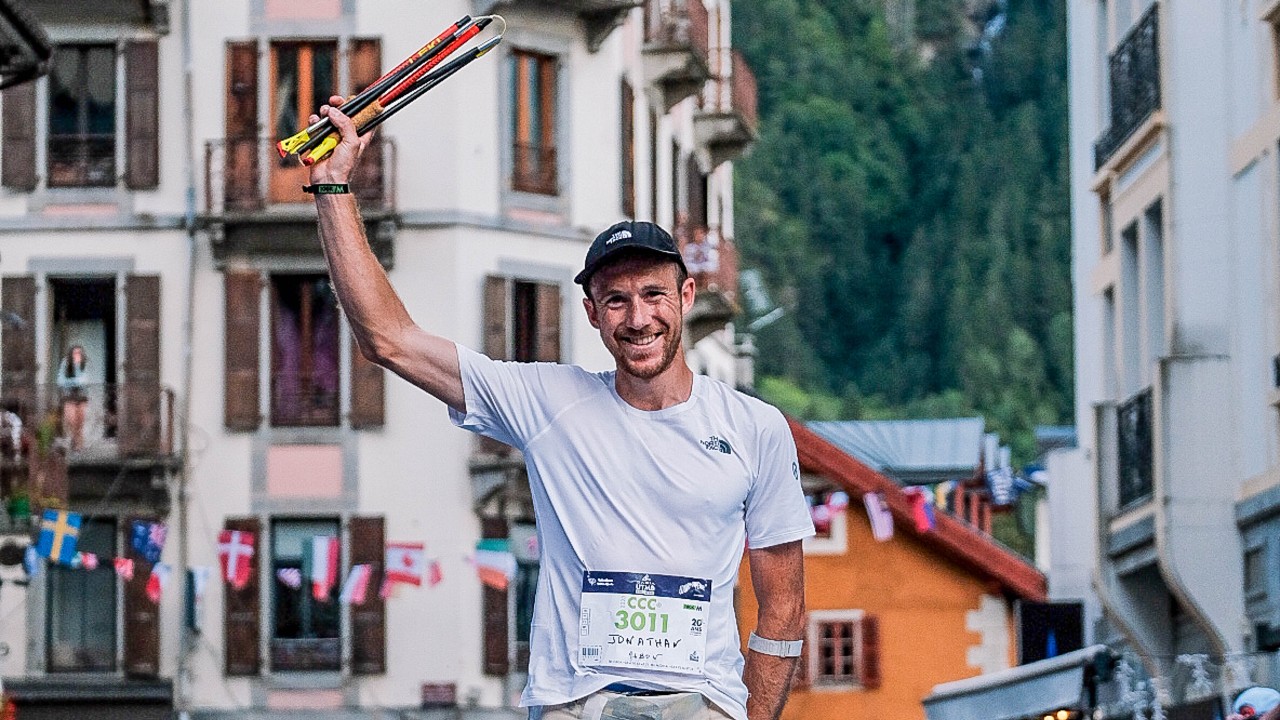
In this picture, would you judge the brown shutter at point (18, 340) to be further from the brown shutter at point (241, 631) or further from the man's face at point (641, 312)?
the man's face at point (641, 312)

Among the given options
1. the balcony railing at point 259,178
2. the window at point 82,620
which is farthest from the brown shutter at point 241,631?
the balcony railing at point 259,178

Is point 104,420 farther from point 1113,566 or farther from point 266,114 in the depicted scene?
point 1113,566

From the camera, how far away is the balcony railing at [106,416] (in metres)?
35.2

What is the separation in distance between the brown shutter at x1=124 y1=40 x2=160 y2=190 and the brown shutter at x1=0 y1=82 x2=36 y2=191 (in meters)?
1.20

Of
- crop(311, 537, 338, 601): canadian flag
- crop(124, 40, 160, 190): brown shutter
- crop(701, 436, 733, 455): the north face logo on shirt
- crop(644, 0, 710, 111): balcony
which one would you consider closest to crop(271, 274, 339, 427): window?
crop(311, 537, 338, 601): canadian flag

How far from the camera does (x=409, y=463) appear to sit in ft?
118

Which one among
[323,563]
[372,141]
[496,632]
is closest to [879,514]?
[496,632]

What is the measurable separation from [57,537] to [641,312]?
89.6 ft

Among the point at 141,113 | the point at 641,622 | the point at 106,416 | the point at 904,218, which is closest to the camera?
the point at 641,622

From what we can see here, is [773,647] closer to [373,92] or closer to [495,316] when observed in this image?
[373,92]

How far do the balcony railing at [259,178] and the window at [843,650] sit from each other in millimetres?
12189

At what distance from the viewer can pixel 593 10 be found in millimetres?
37188

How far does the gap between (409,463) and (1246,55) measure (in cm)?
1610

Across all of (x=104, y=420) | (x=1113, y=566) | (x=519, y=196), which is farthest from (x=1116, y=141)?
(x=104, y=420)
